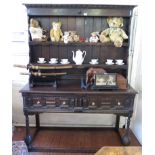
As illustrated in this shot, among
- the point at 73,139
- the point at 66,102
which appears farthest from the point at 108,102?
the point at 73,139

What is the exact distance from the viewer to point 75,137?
2682 mm

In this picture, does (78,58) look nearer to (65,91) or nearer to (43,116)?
(65,91)

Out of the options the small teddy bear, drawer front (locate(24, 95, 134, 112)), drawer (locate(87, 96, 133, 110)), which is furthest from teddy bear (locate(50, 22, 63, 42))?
drawer (locate(87, 96, 133, 110))

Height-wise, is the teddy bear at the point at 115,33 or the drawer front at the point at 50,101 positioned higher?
the teddy bear at the point at 115,33

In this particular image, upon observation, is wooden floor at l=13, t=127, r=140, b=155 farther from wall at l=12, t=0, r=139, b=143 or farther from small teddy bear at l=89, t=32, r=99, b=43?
small teddy bear at l=89, t=32, r=99, b=43

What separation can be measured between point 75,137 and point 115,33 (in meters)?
1.47

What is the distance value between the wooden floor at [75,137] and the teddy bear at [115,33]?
127 centimetres

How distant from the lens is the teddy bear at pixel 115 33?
2355mm

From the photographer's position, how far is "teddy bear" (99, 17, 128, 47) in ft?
7.73

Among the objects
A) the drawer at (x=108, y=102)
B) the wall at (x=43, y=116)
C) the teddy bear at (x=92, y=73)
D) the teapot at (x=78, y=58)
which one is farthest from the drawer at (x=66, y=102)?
the wall at (x=43, y=116)

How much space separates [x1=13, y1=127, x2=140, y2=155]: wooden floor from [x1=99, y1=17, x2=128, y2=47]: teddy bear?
127 centimetres

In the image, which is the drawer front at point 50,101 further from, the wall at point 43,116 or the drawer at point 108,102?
the wall at point 43,116

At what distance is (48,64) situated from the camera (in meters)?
2.41

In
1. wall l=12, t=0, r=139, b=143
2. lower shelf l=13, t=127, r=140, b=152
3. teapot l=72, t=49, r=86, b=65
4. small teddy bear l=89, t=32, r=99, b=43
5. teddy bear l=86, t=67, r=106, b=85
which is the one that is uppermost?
small teddy bear l=89, t=32, r=99, b=43
